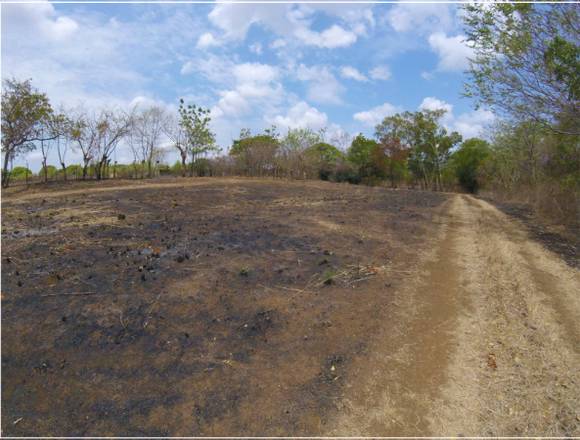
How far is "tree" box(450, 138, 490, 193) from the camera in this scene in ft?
142

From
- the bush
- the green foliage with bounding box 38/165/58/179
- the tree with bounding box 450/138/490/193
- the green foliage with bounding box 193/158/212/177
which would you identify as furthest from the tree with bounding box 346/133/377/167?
the green foliage with bounding box 38/165/58/179

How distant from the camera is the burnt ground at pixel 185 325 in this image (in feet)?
10.8

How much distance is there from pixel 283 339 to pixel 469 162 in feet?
149

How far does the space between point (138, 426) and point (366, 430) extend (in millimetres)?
1815

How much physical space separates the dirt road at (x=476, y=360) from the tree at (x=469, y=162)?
40267mm

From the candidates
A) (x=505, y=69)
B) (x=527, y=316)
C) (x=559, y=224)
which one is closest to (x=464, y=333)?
(x=527, y=316)

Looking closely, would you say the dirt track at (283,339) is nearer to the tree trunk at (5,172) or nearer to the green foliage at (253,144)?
the tree trunk at (5,172)

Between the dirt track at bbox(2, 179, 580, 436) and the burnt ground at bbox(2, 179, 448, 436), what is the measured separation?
0.02 metres

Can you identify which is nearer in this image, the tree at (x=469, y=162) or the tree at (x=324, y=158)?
the tree at (x=324, y=158)

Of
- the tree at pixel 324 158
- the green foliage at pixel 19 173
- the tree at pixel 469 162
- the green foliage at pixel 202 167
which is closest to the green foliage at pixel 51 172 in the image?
the green foliage at pixel 19 173

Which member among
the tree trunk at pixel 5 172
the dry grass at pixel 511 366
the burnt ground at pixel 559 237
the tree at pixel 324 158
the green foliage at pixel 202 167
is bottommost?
the dry grass at pixel 511 366

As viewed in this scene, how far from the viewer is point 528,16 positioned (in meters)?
9.52

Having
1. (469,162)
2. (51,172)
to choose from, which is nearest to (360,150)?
(469,162)

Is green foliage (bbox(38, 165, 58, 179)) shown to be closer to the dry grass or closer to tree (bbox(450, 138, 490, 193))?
the dry grass
